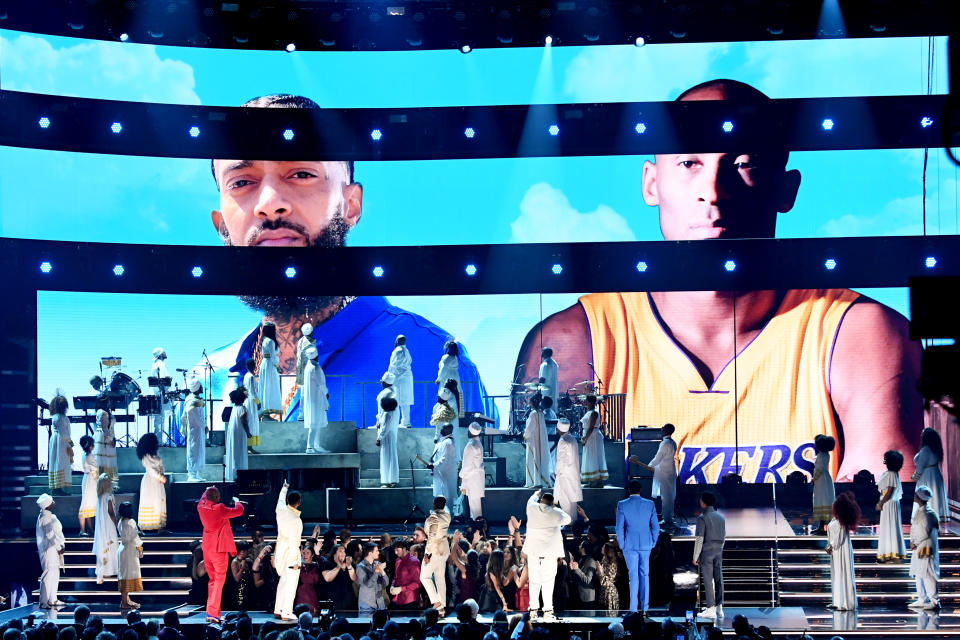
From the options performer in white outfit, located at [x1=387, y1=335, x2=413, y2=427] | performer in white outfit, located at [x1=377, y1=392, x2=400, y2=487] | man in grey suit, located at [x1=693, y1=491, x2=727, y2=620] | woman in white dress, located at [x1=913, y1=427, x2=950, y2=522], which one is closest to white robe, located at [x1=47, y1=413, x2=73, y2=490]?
performer in white outfit, located at [x1=377, y1=392, x2=400, y2=487]

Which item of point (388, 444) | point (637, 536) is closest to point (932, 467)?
point (637, 536)

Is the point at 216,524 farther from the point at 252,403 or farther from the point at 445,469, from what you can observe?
the point at 252,403

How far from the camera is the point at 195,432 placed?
15344 millimetres

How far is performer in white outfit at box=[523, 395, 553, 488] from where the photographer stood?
14836 mm

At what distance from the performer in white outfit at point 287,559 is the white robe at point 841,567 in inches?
206

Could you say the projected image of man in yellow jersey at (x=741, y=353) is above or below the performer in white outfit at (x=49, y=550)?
above

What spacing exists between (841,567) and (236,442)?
290 inches

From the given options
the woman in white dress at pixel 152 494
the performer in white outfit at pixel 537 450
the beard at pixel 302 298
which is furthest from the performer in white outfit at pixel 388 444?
the beard at pixel 302 298

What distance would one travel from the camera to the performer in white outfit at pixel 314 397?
15.8 metres

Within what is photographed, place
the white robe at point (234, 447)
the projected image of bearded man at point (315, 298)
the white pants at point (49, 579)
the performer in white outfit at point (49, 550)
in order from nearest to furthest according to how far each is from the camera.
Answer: the performer in white outfit at point (49, 550) < the white pants at point (49, 579) < the white robe at point (234, 447) < the projected image of bearded man at point (315, 298)

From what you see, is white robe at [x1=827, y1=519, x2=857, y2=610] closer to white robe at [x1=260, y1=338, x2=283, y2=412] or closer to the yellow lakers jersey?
the yellow lakers jersey

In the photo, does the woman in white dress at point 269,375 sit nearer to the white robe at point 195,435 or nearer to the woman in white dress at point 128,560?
the white robe at point 195,435

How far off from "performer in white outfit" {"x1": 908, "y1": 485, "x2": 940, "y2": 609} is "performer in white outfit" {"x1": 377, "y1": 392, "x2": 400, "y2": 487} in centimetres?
596

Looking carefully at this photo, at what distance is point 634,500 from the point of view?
11914 millimetres
